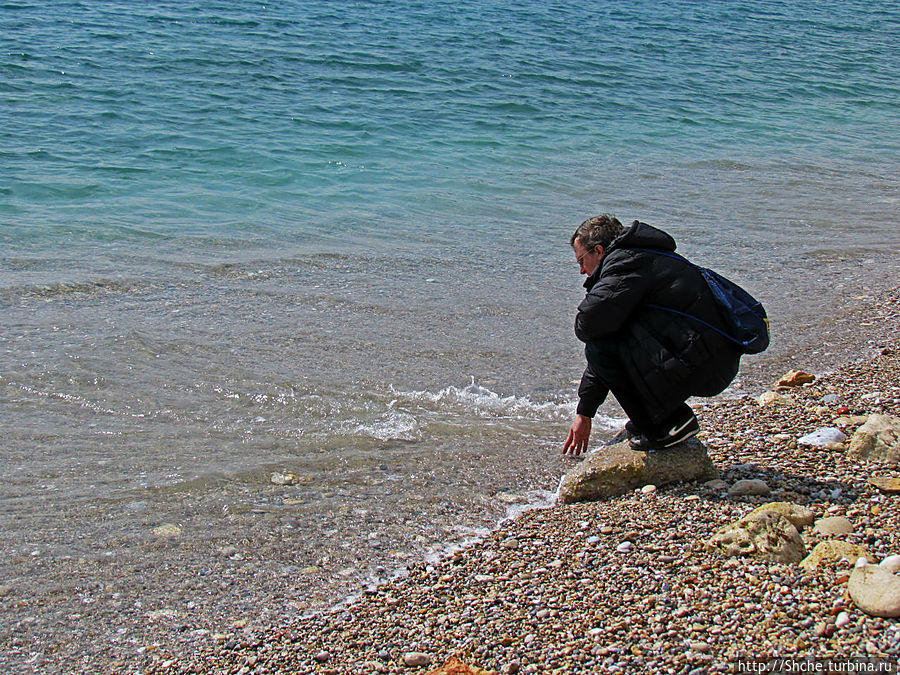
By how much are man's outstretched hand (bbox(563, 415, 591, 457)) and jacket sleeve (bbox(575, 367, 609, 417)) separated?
0.15 feet

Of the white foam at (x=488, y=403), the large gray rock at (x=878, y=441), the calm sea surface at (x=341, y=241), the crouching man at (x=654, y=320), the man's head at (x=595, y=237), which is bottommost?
the white foam at (x=488, y=403)

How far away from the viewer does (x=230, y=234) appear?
10789 millimetres

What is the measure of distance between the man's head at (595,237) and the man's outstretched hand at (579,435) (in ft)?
2.88

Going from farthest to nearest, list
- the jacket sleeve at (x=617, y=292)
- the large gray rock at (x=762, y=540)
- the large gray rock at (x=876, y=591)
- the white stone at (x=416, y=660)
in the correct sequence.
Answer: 1. the jacket sleeve at (x=617, y=292)
2. the large gray rock at (x=762, y=540)
3. the white stone at (x=416, y=660)
4. the large gray rock at (x=876, y=591)

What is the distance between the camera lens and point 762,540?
12.6ft

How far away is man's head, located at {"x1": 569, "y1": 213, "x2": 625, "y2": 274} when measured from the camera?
4.68 metres

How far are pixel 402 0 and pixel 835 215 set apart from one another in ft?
69.5

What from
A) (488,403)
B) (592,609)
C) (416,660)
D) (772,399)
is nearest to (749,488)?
(592,609)

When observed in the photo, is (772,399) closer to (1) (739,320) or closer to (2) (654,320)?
(1) (739,320)

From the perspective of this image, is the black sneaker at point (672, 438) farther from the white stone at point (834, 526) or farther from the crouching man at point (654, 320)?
the white stone at point (834, 526)

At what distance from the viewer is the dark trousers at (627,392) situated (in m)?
4.69

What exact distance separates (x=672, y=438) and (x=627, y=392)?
38cm

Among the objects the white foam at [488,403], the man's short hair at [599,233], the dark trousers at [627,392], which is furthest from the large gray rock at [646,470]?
the white foam at [488,403]

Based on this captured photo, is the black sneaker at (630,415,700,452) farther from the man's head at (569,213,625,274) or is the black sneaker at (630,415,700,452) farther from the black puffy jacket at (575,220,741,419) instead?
the man's head at (569,213,625,274)
